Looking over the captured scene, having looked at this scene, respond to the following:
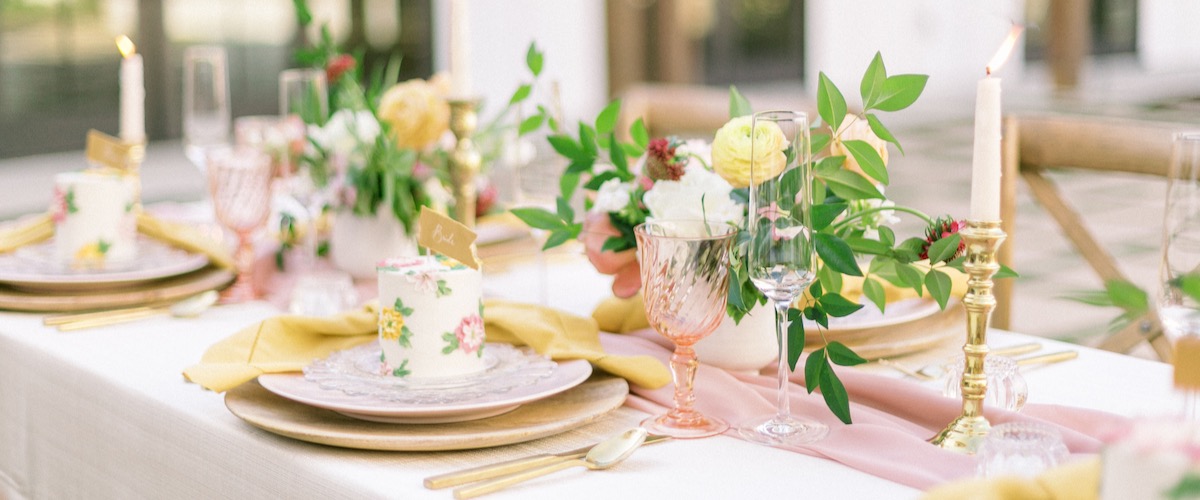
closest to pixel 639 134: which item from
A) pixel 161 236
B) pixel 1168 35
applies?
pixel 161 236

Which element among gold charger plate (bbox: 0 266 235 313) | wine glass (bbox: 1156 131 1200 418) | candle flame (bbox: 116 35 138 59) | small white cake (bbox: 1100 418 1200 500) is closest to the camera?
small white cake (bbox: 1100 418 1200 500)

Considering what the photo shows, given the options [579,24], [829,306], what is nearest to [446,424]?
[829,306]

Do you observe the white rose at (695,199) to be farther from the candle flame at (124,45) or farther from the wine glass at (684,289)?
the candle flame at (124,45)

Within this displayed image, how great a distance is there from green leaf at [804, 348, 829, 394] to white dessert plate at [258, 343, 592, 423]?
20 cm

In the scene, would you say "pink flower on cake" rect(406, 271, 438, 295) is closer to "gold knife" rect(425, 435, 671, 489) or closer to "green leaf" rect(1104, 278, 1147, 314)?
"gold knife" rect(425, 435, 671, 489)

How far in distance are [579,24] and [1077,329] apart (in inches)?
127

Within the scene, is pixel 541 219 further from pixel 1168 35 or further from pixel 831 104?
pixel 1168 35

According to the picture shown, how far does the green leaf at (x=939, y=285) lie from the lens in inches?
41.3

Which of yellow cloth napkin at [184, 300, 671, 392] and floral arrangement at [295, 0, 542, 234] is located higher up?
floral arrangement at [295, 0, 542, 234]

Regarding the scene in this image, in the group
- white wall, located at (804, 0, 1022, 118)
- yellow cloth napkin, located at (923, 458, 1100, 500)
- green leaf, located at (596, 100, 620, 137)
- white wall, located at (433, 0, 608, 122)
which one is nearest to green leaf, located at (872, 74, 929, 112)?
green leaf, located at (596, 100, 620, 137)

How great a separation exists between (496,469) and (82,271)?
912 millimetres

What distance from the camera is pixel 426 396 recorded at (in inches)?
42.0

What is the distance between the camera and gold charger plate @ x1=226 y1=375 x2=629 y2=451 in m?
1.00

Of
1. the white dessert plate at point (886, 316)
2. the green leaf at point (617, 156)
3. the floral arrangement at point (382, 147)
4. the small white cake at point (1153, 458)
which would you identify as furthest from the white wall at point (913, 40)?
the small white cake at point (1153, 458)
